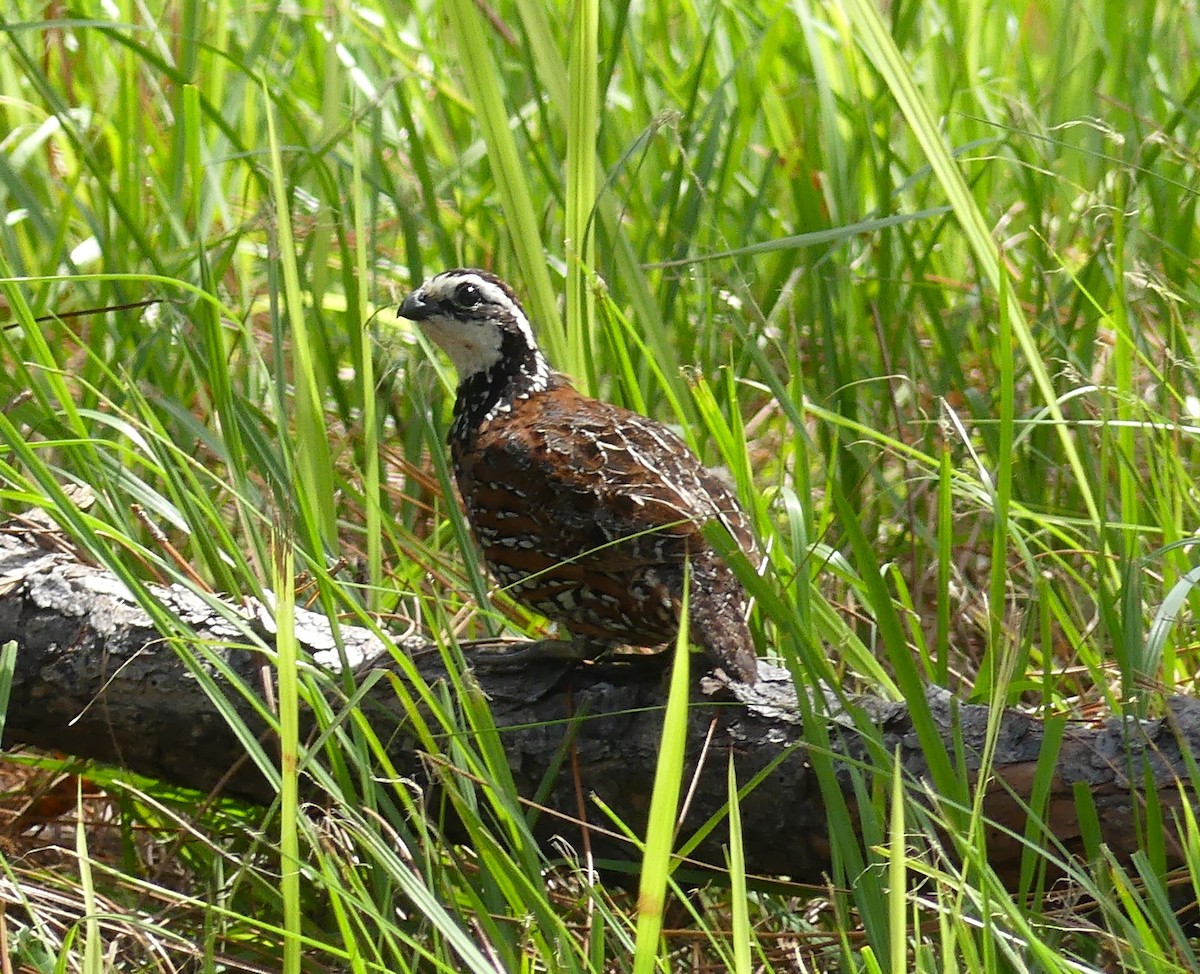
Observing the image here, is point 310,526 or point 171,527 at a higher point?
point 310,526

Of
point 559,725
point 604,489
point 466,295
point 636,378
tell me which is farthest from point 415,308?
point 559,725

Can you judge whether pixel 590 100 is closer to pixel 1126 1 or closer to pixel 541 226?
pixel 541 226

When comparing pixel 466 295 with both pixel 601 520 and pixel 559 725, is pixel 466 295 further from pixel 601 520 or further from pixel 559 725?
pixel 559 725

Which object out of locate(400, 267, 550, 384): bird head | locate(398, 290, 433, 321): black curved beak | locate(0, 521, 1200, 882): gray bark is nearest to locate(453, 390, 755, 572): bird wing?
locate(0, 521, 1200, 882): gray bark

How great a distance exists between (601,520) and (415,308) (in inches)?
34.8

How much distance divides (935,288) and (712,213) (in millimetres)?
697

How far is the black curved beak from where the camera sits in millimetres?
3646

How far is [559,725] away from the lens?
112 inches

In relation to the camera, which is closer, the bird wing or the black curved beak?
the bird wing

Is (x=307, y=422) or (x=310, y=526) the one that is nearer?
(x=310, y=526)

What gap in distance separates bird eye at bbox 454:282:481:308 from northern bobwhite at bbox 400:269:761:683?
0.28m

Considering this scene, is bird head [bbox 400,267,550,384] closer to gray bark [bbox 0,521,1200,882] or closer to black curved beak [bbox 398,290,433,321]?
black curved beak [bbox 398,290,433,321]

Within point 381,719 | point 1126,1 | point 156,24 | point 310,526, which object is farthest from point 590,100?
point 1126,1

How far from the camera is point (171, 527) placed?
382cm
